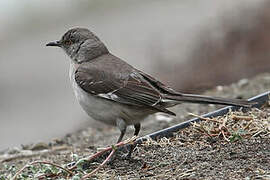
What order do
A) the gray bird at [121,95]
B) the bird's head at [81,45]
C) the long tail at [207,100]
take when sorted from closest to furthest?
the long tail at [207,100], the gray bird at [121,95], the bird's head at [81,45]

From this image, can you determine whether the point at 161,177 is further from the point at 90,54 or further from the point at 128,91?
the point at 90,54

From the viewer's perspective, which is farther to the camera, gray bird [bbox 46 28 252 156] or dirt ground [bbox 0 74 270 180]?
gray bird [bbox 46 28 252 156]

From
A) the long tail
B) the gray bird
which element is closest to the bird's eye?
the gray bird

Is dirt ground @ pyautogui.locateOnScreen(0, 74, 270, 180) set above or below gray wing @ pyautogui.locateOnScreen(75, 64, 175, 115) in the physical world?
below

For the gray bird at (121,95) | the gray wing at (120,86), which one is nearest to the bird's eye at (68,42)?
the gray bird at (121,95)

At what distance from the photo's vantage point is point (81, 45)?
8602mm

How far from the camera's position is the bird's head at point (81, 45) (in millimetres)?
8490

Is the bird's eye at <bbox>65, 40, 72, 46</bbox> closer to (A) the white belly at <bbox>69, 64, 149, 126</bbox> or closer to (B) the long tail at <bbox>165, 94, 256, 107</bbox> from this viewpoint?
(A) the white belly at <bbox>69, 64, 149, 126</bbox>

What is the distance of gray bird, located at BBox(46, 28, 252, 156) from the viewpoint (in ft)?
23.8

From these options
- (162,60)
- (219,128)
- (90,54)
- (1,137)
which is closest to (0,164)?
(90,54)

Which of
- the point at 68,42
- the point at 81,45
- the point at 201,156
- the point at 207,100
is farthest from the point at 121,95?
the point at 68,42

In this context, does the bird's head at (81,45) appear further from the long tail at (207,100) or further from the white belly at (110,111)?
the long tail at (207,100)

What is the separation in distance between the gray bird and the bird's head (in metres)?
0.36

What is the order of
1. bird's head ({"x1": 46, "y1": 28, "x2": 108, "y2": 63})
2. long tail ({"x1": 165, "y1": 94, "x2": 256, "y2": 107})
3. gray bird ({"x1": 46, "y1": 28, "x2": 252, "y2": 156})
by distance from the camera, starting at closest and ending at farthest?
1. long tail ({"x1": 165, "y1": 94, "x2": 256, "y2": 107})
2. gray bird ({"x1": 46, "y1": 28, "x2": 252, "y2": 156})
3. bird's head ({"x1": 46, "y1": 28, "x2": 108, "y2": 63})
